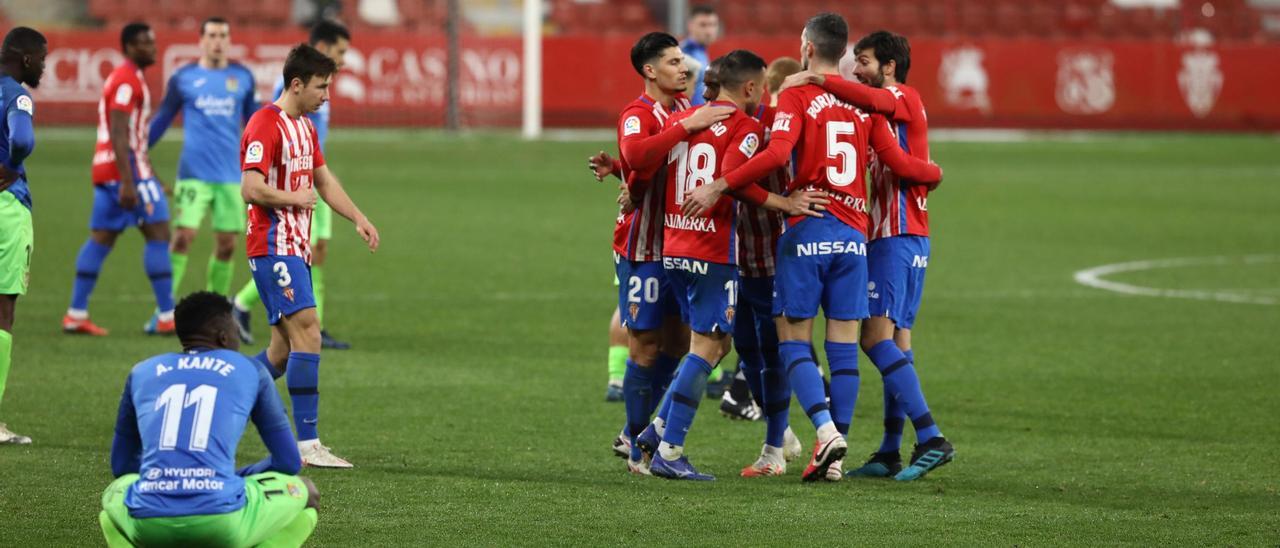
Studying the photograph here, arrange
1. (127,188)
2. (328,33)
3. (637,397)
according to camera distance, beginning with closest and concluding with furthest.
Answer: (637,397) → (328,33) → (127,188)

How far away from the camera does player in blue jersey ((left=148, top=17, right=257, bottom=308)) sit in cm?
1166

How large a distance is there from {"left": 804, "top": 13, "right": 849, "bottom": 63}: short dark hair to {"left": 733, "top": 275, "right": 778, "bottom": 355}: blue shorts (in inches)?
40.7

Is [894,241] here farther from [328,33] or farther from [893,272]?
[328,33]

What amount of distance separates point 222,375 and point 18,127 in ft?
10.4

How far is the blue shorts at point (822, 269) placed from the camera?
7.05m

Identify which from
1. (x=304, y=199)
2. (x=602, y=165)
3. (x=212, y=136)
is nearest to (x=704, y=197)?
(x=602, y=165)

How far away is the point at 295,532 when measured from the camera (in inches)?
203

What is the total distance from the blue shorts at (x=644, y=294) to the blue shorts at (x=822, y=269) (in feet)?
1.70

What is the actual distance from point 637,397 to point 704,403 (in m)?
2.02

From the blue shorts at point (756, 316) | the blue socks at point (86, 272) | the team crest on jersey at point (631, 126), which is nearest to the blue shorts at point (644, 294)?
the blue shorts at point (756, 316)

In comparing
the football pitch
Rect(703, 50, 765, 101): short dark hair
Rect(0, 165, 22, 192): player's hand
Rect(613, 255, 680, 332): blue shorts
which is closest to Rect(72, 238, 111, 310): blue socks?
the football pitch

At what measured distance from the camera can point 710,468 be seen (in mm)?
7602

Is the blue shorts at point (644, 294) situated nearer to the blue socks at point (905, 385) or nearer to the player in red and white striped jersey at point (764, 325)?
the player in red and white striped jersey at point (764, 325)

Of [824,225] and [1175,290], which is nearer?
[824,225]
